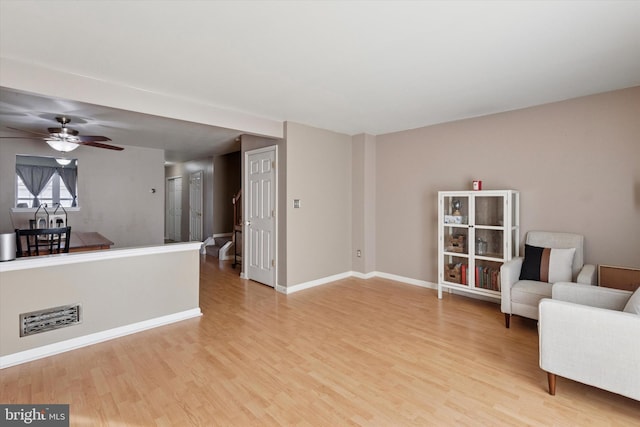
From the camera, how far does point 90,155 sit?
5965 millimetres

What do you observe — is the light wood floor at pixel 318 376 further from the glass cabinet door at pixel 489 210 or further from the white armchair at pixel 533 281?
the glass cabinet door at pixel 489 210

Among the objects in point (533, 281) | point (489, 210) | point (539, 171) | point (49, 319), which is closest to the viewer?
point (49, 319)

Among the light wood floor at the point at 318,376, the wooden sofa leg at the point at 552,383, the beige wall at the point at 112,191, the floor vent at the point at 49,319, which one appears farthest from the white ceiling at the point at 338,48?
the beige wall at the point at 112,191

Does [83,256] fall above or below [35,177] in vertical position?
below

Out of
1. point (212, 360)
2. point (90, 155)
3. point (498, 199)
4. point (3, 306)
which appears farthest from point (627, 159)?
point (90, 155)

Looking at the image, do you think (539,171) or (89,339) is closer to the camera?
(89,339)

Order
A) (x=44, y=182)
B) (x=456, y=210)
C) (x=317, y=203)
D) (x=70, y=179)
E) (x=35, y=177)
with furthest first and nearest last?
1. (x=70, y=179)
2. (x=44, y=182)
3. (x=35, y=177)
4. (x=317, y=203)
5. (x=456, y=210)

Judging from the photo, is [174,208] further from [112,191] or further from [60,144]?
[60,144]

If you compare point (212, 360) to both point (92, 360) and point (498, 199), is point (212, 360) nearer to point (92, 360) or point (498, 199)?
point (92, 360)

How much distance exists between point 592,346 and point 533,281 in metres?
1.43

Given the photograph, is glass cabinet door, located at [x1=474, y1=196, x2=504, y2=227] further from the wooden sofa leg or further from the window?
the window

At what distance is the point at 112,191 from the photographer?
6.26 m

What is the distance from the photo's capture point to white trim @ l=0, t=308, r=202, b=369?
A: 8.27 feet

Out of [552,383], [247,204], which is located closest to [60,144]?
[247,204]
